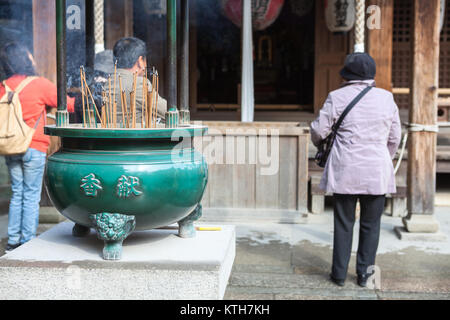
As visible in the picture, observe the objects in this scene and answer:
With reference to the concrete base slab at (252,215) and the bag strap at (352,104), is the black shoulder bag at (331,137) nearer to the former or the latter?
the bag strap at (352,104)

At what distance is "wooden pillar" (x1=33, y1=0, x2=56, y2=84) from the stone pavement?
6.18ft

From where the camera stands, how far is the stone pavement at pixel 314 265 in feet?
14.3

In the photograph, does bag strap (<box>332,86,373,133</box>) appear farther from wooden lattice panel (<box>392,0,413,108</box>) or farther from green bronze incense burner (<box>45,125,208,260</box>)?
wooden lattice panel (<box>392,0,413,108</box>)

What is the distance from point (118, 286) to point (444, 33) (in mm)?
9564

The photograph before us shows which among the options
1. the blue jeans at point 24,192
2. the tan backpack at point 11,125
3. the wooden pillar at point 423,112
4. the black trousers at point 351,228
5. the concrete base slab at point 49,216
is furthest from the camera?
the concrete base slab at point 49,216

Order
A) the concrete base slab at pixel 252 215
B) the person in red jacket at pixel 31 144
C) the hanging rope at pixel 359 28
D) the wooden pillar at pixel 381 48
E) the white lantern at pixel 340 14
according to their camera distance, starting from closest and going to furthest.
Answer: the person in red jacket at pixel 31 144, the hanging rope at pixel 359 28, the concrete base slab at pixel 252 215, the wooden pillar at pixel 381 48, the white lantern at pixel 340 14

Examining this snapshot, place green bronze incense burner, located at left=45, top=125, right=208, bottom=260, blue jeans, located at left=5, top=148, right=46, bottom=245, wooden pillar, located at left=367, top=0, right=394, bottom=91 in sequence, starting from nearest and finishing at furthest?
green bronze incense burner, located at left=45, top=125, right=208, bottom=260, blue jeans, located at left=5, top=148, right=46, bottom=245, wooden pillar, located at left=367, top=0, right=394, bottom=91

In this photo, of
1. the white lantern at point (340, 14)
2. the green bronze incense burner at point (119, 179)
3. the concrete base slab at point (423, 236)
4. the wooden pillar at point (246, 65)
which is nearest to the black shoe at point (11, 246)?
the green bronze incense burner at point (119, 179)

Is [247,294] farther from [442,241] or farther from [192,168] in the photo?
[442,241]

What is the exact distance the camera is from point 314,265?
5.04 metres

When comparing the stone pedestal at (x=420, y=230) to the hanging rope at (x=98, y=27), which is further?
the hanging rope at (x=98, y=27)

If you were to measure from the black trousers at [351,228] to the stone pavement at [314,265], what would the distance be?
0.65 ft

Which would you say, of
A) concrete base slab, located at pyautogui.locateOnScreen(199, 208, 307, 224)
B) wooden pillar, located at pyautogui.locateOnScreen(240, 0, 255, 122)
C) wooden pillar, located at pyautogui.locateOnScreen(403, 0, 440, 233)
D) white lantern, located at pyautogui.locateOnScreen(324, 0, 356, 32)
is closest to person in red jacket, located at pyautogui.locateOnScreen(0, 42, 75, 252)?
concrete base slab, located at pyautogui.locateOnScreen(199, 208, 307, 224)

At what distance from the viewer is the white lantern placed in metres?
8.47
